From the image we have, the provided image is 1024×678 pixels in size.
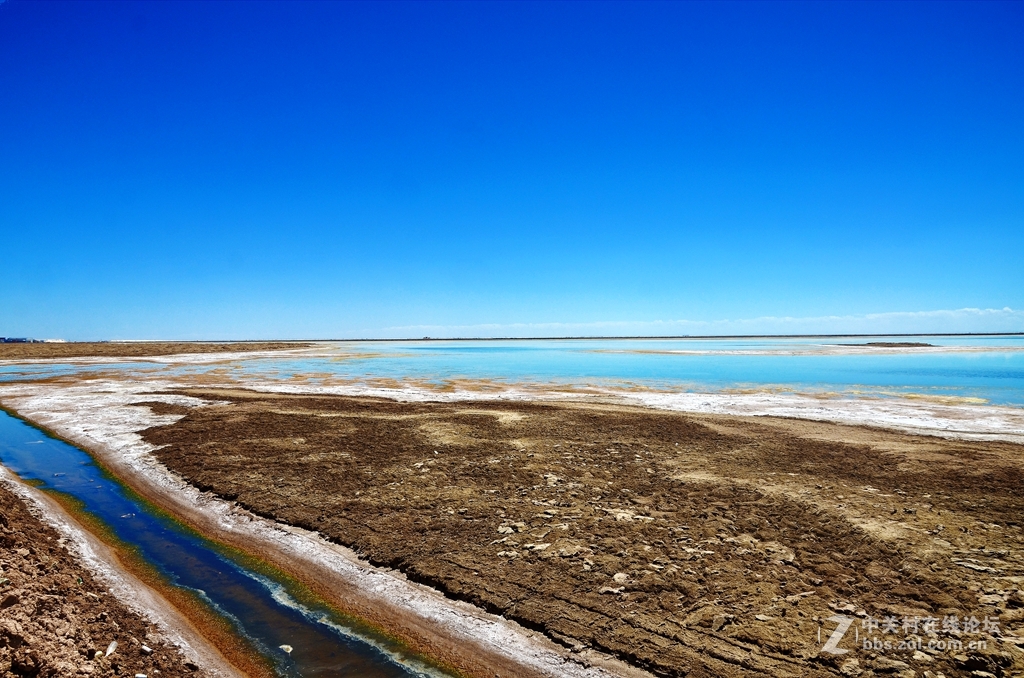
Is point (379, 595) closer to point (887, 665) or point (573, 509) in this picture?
point (573, 509)

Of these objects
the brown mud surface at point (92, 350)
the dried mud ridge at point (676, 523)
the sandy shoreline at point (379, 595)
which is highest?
the brown mud surface at point (92, 350)

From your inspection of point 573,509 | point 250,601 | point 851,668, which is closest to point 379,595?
point 250,601

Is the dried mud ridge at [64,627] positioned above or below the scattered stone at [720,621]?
above

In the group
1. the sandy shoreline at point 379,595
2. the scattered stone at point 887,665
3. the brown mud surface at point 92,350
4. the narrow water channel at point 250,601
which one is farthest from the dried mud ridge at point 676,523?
the brown mud surface at point 92,350

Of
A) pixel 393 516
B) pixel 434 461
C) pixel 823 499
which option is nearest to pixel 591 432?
pixel 434 461

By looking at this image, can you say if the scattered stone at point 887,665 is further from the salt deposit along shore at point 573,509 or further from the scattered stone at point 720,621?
the scattered stone at point 720,621

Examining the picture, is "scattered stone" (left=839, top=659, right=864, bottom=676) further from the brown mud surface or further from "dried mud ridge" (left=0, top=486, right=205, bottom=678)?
the brown mud surface

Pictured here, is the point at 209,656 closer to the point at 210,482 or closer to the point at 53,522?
the point at 53,522
